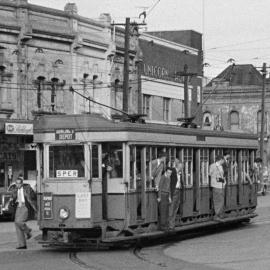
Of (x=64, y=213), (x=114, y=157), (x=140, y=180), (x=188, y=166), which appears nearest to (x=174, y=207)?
(x=188, y=166)

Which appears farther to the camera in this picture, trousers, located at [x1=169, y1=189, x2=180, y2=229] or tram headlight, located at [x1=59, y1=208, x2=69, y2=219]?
trousers, located at [x1=169, y1=189, x2=180, y2=229]

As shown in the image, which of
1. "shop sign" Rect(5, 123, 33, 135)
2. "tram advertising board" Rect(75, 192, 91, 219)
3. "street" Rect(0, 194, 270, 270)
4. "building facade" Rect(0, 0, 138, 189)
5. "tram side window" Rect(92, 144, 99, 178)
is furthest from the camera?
"building facade" Rect(0, 0, 138, 189)

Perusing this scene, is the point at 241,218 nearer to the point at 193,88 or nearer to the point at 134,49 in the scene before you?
the point at 134,49

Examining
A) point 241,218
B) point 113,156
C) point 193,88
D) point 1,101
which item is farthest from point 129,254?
point 193,88

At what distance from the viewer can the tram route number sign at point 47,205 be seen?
1653 cm

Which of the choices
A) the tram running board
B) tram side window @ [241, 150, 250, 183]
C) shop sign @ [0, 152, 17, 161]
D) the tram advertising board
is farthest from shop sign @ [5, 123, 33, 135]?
the tram advertising board

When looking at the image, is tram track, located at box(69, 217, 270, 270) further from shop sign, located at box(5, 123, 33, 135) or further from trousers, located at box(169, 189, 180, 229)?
shop sign, located at box(5, 123, 33, 135)

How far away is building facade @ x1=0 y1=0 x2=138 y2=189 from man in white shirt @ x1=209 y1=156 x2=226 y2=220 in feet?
51.7

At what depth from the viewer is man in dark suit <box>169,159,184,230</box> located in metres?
18.6

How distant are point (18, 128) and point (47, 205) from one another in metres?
19.1

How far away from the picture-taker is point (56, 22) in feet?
132

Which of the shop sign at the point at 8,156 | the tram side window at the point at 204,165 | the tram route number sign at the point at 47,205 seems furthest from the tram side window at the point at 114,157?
the shop sign at the point at 8,156

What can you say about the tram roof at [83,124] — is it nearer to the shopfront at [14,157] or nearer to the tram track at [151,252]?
the tram track at [151,252]

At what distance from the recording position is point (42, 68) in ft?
131
